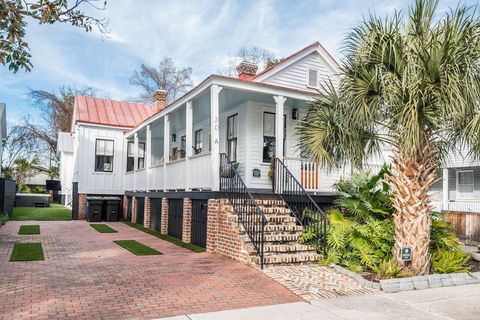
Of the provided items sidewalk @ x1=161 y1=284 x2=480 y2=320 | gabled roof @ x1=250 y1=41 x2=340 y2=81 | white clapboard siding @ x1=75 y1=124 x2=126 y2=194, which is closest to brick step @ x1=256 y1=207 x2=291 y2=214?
sidewalk @ x1=161 y1=284 x2=480 y2=320

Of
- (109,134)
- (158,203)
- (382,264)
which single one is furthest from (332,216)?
(109,134)

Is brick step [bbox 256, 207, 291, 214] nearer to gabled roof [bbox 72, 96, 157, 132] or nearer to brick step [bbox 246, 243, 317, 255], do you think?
brick step [bbox 246, 243, 317, 255]

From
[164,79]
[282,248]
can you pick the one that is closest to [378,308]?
[282,248]

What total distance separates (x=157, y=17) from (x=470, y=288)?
1284 centimetres

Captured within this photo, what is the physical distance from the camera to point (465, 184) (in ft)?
72.5

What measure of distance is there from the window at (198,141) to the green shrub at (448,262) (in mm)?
9442

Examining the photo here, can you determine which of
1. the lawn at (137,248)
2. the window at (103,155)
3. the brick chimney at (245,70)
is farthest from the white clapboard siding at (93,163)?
the brick chimney at (245,70)

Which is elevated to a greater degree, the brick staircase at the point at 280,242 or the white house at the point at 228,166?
the white house at the point at 228,166

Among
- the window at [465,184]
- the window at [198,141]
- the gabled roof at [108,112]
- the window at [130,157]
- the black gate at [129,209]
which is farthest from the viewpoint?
the window at [465,184]

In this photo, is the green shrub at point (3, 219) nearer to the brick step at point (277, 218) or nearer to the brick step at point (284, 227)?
the brick step at point (277, 218)

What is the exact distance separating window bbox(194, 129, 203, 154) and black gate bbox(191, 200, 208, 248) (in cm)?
458

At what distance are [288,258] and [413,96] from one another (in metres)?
3.87

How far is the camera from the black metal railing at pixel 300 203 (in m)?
9.08

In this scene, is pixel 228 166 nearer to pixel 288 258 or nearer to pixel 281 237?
pixel 281 237
